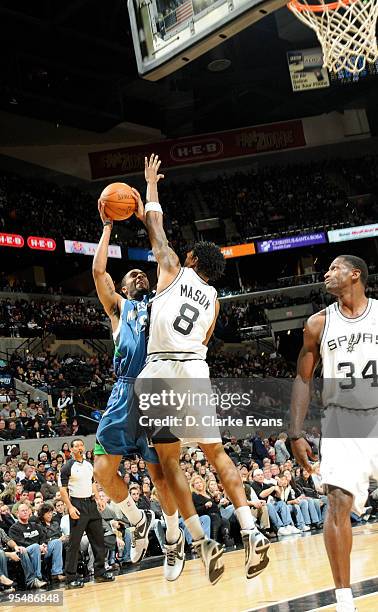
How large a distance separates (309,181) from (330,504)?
28719 mm

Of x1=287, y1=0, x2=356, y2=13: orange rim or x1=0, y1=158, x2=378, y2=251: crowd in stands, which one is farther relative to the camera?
x1=0, y1=158, x2=378, y2=251: crowd in stands

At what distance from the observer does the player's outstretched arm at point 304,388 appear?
4227 millimetres

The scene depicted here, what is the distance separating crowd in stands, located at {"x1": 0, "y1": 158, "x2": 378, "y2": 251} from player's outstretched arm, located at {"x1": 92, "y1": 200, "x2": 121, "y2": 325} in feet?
70.7

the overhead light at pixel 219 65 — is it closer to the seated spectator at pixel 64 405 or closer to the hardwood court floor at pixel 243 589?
the seated spectator at pixel 64 405

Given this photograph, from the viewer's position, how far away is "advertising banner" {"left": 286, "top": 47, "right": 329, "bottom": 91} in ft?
82.6

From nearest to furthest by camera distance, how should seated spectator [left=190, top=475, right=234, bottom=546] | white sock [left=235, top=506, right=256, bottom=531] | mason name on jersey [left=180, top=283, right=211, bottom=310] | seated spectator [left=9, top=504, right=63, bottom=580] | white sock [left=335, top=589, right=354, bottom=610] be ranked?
white sock [left=335, top=589, right=354, bottom=610], white sock [left=235, top=506, right=256, bottom=531], mason name on jersey [left=180, top=283, right=211, bottom=310], seated spectator [left=9, top=504, right=63, bottom=580], seated spectator [left=190, top=475, right=234, bottom=546]

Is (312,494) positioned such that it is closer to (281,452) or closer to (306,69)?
(281,452)

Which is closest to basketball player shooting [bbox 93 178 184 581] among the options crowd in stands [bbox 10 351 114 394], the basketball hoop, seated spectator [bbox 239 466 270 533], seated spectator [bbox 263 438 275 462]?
the basketball hoop

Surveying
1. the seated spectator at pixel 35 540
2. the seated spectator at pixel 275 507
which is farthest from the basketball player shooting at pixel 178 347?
the seated spectator at pixel 275 507

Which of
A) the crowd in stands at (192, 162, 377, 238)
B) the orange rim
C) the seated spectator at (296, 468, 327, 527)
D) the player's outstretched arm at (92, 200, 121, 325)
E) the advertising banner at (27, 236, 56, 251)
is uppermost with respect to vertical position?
the crowd in stands at (192, 162, 377, 238)

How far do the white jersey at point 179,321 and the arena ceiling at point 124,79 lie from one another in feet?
A: 59.0

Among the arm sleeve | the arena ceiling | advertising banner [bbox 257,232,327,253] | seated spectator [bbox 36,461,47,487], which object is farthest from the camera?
advertising banner [bbox 257,232,327,253]

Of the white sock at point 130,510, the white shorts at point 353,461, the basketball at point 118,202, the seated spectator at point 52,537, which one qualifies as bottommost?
the seated spectator at point 52,537

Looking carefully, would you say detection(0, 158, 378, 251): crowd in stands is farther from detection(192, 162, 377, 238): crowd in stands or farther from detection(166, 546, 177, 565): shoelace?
detection(166, 546, 177, 565): shoelace
